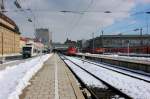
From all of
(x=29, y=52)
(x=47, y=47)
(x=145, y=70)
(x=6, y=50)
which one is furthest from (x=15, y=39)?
(x=145, y=70)

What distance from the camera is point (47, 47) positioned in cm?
19688

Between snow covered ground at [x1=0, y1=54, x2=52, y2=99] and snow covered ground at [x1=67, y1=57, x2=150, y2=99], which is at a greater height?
snow covered ground at [x1=0, y1=54, x2=52, y2=99]

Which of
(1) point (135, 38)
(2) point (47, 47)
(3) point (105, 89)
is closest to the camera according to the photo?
(3) point (105, 89)

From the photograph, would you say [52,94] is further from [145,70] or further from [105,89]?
[145,70]

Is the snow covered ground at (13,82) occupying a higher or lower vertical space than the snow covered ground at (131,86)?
higher

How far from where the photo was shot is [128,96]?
15398 millimetres

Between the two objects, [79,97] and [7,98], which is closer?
[7,98]

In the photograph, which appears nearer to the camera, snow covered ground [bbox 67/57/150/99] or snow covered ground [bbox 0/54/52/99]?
snow covered ground [bbox 0/54/52/99]

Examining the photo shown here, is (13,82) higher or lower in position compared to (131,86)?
higher

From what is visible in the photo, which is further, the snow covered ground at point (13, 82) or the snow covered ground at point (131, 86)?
the snow covered ground at point (131, 86)

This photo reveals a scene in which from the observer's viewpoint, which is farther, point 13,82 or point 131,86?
point 131,86

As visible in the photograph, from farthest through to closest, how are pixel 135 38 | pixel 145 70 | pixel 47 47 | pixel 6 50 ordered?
pixel 47 47
pixel 135 38
pixel 6 50
pixel 145 70

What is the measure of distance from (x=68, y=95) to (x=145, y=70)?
69.9 ft

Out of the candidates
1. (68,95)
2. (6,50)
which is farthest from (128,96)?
(6,50)
